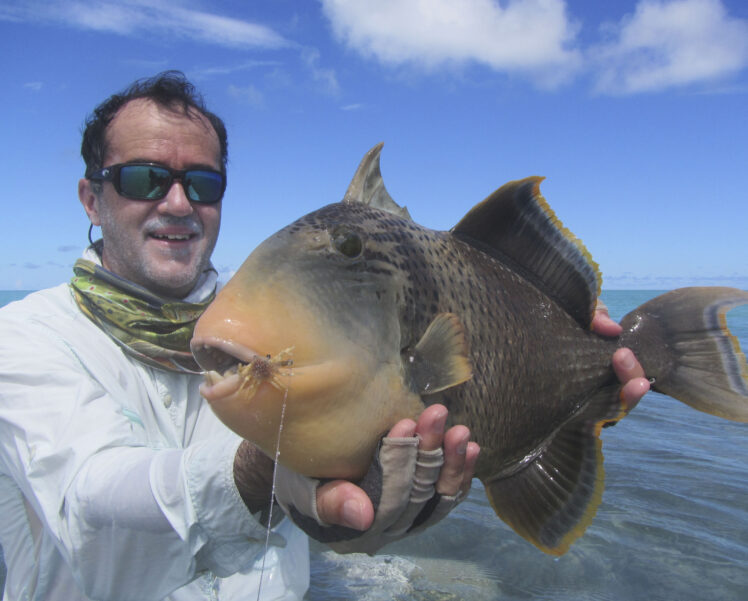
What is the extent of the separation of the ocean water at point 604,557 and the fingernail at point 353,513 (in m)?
2.73

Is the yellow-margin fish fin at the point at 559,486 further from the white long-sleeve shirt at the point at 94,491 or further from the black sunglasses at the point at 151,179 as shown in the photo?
the black sunglasses at the point at 151,179

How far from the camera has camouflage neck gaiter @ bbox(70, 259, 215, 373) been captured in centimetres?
267

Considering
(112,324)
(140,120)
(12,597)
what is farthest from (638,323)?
(12,597)

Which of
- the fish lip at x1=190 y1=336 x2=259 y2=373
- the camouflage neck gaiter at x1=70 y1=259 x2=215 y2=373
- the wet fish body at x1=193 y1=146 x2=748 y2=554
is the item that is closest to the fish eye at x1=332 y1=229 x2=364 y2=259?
the wet fish body at x1=193 y1=146 x2=748 y2=554

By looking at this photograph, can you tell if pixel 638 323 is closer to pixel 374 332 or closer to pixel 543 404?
pixel 543 404

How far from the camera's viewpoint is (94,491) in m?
1.75

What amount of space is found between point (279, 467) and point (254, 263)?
0.61 metres

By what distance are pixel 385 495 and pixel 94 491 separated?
0.91 m

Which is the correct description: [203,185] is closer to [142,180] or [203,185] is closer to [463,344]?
[142,180]

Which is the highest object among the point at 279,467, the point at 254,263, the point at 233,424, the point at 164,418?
the point at 254,263

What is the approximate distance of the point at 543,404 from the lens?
2.28 metres

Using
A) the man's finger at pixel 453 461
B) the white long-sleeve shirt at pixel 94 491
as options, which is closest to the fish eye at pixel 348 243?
the man's finger at pixel 453 461

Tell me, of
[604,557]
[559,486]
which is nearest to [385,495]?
[559,486]

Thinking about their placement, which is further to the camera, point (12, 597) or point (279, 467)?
point (12, 597)
